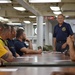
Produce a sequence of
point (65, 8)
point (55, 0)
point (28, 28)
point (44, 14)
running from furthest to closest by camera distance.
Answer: point (28, 28)
point (44, 14)
point (65, 8)
point (55, 0)

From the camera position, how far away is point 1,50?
318cm

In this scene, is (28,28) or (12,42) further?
(28,28)

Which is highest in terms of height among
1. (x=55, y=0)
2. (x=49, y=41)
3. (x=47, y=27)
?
(x=55, y=0)

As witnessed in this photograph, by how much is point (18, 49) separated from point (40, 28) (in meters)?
5.82

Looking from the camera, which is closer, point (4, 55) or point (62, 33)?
point (4, 55)

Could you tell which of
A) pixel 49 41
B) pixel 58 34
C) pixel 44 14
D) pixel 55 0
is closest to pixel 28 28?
pixel 49 41

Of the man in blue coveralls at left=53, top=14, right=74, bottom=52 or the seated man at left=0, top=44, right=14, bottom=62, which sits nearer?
the seated man at left=0, top=44, right=14, bottom=62

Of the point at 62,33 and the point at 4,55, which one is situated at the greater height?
the point at 62,33

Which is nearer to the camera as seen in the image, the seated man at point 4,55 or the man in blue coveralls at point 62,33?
the seated man at point 4,55

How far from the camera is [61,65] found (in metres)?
2.82

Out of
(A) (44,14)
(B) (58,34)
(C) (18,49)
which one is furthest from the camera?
(A) (44,14)

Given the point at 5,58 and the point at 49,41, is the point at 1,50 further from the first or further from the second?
the point at 49,41

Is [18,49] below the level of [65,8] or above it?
below

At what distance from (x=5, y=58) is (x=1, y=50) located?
0.13 meters
